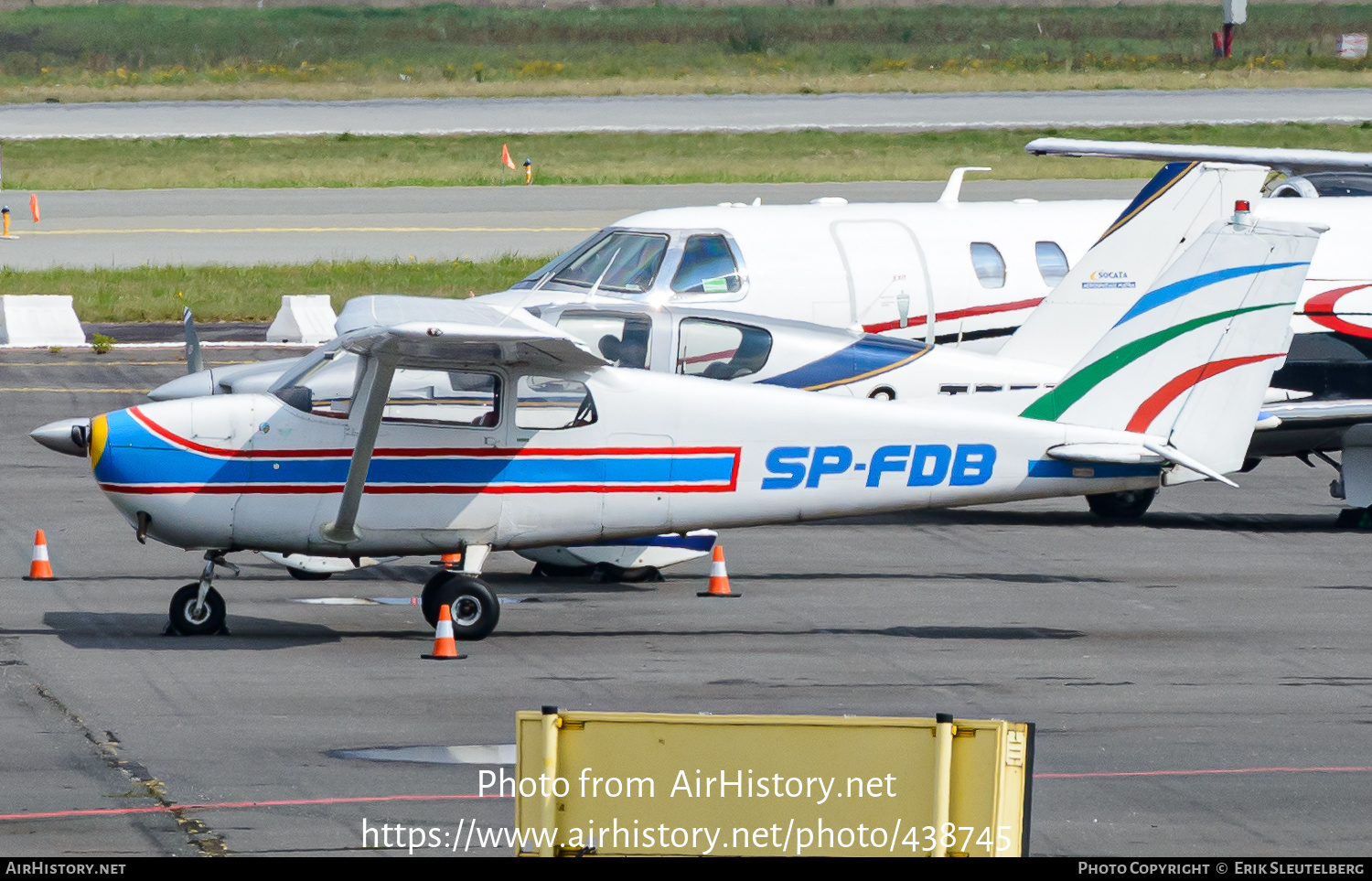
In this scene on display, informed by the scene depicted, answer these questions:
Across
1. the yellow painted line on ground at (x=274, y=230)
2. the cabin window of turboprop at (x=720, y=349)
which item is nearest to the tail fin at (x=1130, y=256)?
the cabin window of turboprop at (x=720, y=349)

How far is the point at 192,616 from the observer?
12.2 m

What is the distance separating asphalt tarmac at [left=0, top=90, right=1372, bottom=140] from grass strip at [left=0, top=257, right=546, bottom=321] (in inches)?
865

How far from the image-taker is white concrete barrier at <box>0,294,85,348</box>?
27.8 m

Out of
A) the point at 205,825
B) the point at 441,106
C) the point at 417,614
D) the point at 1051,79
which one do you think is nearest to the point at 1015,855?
the point at 205,825

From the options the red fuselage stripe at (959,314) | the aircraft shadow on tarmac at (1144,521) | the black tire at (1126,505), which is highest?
the red fuselage stripe at (959,314)

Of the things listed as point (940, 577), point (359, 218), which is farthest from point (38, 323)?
point (940, 577)

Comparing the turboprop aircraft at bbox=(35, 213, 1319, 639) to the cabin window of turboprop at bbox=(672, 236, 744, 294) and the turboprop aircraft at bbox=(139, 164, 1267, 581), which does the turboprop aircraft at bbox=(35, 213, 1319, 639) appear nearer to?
the turboprop aircraft at bbox=(139, 164, 1267, 581)

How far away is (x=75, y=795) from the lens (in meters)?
8.65

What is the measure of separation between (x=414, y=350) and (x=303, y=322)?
1693 centimetres

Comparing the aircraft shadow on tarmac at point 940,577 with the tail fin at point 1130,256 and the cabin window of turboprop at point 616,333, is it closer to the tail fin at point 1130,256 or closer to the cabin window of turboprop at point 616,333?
the cabin window of turboprop at point 616,333

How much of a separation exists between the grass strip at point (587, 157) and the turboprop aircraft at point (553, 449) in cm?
3277

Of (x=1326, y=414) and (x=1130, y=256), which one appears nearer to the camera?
(x=1326, y=414)

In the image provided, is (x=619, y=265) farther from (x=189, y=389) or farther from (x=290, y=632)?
(x=290, y=632)

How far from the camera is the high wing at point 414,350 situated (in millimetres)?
11508
